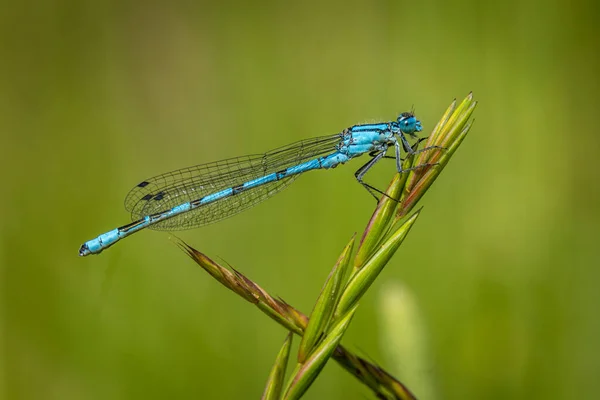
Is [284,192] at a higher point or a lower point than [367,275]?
higher

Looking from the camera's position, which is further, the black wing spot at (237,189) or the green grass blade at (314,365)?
the black wing spot at (237,189)

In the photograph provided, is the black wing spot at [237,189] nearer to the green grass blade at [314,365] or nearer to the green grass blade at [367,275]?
the green grass blade at [367,275]

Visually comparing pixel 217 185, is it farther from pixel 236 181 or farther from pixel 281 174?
pixel 281 174

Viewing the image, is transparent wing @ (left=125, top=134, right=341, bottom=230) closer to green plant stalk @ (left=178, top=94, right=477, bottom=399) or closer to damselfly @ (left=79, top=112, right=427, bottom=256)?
damselfly @ (left=79, top=112, right=427, bottom=256)

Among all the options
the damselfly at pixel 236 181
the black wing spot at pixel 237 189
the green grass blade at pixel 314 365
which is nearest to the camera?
the green grass blade at pixel 314 365

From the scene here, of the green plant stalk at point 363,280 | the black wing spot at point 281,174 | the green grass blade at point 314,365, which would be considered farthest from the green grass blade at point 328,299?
the black wing spot at point 281,174

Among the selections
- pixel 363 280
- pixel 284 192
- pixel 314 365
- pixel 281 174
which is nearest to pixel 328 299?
pixel 363 280

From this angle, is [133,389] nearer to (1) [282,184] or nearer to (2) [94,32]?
(1) [282,184]
